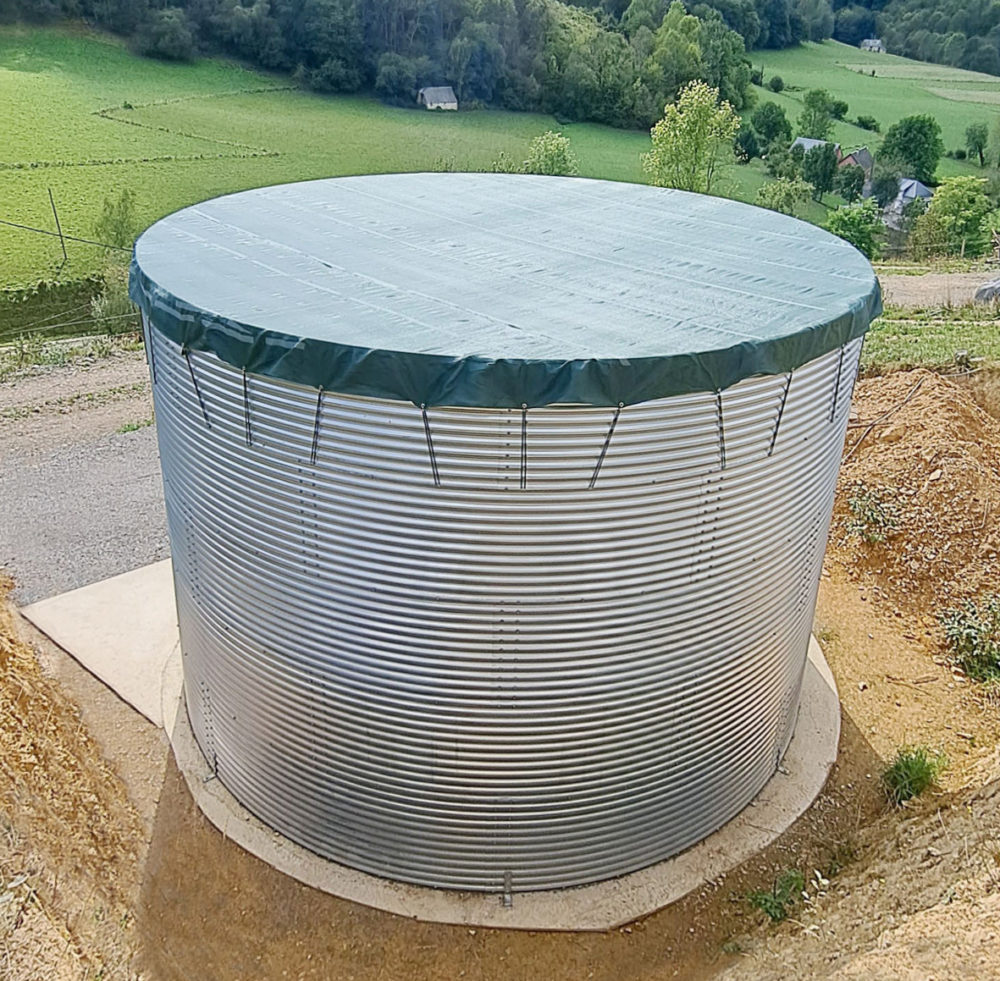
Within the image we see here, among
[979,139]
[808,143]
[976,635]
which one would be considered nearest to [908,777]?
[976,635]

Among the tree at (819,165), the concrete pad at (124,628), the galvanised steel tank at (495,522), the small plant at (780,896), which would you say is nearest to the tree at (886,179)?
the tree at (819,165)

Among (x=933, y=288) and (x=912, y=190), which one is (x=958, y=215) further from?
(x=933, y=288)

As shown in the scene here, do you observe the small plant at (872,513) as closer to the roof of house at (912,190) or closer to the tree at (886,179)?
the roof of house at (912,190)

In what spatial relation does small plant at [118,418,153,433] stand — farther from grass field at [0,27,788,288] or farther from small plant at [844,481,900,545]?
grass field at [0,27,788,288]

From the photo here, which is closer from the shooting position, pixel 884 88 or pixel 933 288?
pixel 933 288

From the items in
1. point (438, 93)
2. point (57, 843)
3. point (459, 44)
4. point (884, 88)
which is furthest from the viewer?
point (884, 88)

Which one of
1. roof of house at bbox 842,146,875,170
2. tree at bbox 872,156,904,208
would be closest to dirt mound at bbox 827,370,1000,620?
tree at bbox 872,156,904,208
